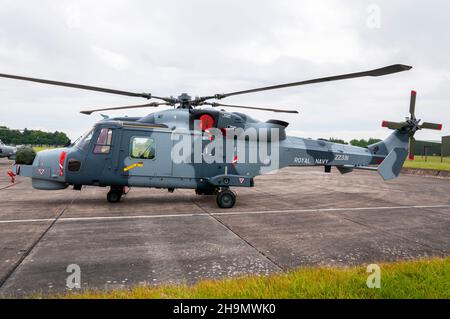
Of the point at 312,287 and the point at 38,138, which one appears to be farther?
the point at 38,138

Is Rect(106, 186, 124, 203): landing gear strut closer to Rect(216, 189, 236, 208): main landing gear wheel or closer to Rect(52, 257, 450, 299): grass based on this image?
Rect(216, 189, 236, 208): main landing gear wheel

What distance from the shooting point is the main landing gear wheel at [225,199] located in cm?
916

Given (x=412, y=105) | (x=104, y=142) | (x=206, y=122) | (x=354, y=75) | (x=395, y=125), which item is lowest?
(x=104, y=142)

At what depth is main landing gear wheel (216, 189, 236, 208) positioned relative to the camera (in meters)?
9.16

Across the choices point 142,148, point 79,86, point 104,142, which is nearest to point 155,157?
point 142,148

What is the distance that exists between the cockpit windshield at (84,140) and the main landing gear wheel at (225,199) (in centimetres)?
421

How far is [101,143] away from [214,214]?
13.0 feet

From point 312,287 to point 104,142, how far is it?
24.4ft

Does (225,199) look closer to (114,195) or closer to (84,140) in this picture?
(114,195)

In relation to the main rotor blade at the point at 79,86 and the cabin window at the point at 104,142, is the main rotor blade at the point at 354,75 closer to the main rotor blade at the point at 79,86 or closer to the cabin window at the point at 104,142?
the main rotor blade at the point at 79,86

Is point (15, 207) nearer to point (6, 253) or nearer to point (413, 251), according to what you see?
point (6, 253)

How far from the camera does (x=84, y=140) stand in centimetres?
912

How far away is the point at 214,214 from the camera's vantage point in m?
8.29

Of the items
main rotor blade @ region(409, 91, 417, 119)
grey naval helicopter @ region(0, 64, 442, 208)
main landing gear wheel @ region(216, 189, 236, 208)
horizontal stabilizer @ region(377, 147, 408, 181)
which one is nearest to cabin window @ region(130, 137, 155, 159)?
grey naval helicopter @ region(0, 64, 442, 208)
